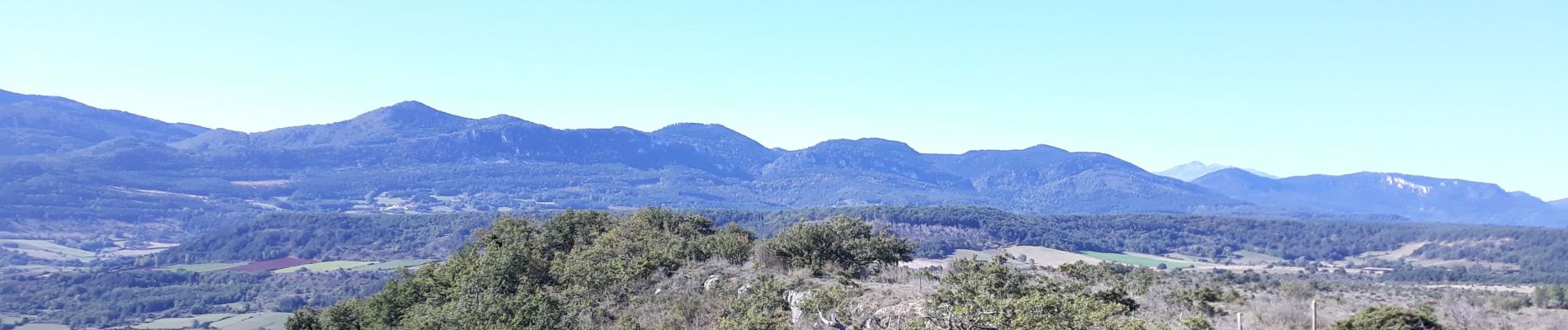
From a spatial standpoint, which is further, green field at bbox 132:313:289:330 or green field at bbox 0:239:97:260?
green field at bbox 0:239:97:260

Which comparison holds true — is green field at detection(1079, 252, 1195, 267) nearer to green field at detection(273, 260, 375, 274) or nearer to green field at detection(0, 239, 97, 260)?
green field at detection(273, 260, 375, 274)

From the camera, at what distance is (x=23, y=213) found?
609 ft

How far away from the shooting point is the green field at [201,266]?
436ft

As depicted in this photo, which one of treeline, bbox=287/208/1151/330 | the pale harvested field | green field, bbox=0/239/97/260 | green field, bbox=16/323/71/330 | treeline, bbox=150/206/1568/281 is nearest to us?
treeline, bbox=287/208/1151/330

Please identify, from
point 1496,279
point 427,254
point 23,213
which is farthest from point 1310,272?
point 23,213

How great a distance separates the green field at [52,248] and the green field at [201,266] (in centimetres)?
2971

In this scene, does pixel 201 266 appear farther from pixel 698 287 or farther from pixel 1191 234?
pixel 1191 234

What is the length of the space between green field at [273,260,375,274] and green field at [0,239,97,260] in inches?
1987

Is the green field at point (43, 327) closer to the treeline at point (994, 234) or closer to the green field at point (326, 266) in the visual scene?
the green field at point (326, 266)

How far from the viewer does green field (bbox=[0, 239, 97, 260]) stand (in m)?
154

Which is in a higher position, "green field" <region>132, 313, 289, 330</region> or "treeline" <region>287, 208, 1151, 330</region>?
"treeline" <region>287, 208, 1151, 330</region>

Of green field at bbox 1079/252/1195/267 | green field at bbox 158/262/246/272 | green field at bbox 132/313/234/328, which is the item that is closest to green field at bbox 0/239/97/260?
green field at bbox 158/262/246/272

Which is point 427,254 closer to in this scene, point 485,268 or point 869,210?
point 869,210

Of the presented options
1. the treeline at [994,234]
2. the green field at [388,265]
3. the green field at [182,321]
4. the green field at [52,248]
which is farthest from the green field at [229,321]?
the green field at [52,248]
